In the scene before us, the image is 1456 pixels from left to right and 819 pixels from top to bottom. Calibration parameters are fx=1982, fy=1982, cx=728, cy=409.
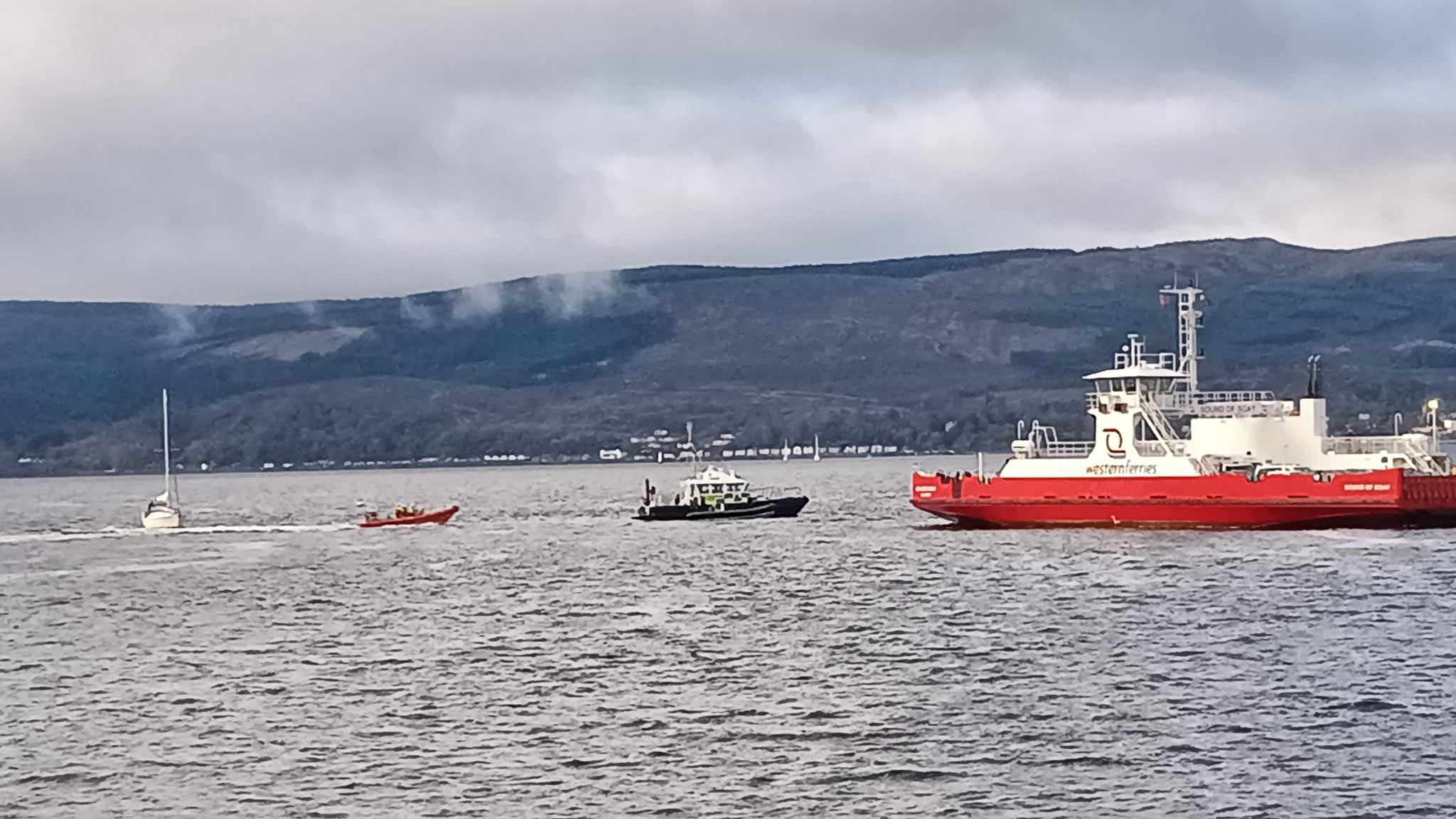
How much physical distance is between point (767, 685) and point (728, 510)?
6782cm

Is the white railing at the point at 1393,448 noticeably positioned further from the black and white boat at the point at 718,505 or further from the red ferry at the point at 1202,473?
the black and white boat at the point at 718,505

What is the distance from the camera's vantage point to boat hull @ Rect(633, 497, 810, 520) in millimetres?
110000

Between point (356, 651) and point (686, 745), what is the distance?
17.4 meters

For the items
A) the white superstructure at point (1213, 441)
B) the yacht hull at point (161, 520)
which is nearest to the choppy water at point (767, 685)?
the white superstructure at point (1213, 441)

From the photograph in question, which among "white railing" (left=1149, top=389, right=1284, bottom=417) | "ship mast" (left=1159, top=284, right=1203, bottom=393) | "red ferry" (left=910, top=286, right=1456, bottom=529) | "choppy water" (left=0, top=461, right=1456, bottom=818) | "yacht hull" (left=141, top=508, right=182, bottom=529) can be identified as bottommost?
"choppy water" (left=0, top=461, right=1456, bottom=818)

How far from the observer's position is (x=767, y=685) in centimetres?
4181

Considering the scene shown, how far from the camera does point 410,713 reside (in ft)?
128

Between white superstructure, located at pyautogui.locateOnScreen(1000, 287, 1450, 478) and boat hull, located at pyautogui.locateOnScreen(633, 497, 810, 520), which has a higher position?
white superstructure, located at pyautogui.locateOnScreen(1000, 287, 1450, 478)

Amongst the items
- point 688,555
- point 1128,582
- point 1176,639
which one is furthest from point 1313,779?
point 688,555

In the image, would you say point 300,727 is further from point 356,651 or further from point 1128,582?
point 1128,582

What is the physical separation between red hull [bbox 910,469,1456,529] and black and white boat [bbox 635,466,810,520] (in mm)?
28311

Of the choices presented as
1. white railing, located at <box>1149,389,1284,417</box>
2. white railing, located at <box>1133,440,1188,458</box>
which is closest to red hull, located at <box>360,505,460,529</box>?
white railing, located at <box>1149,389,1284,417</box>

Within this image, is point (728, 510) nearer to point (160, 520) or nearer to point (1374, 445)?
point (160, 520)

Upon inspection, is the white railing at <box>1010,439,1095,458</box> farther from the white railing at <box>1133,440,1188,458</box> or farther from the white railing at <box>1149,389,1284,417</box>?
the white railing at <box>1149,389,1284,417</box>
